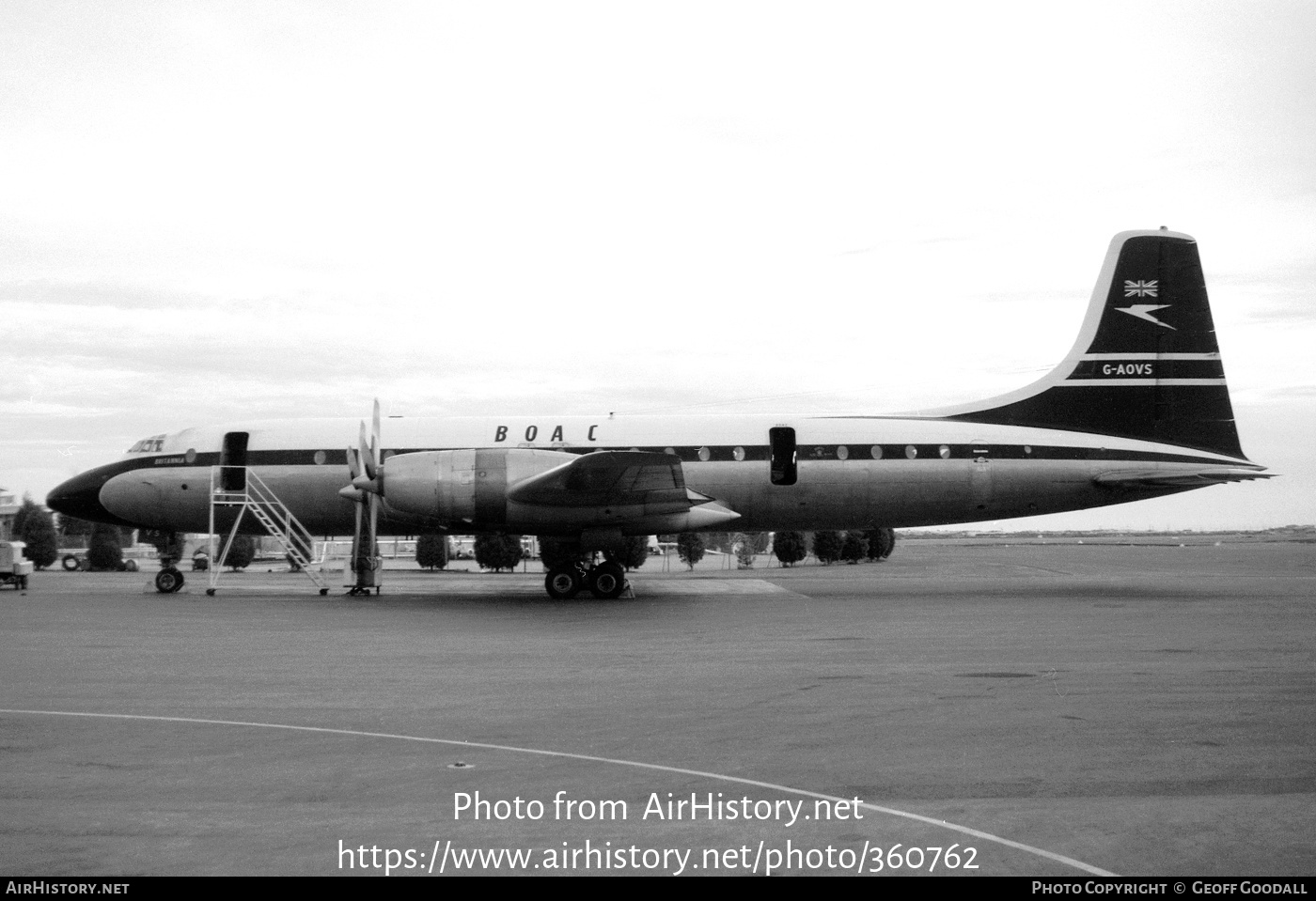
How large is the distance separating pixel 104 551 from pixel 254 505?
22.9m

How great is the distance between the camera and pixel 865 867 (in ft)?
18.1

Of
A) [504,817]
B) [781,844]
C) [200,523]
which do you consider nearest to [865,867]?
[781,844]

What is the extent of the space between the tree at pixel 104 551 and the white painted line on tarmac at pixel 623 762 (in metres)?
38.2

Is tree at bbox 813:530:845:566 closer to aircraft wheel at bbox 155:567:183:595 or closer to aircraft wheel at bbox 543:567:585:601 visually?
aircraft wheel at bbox 543:567:585:601

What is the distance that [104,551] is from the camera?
144 ft

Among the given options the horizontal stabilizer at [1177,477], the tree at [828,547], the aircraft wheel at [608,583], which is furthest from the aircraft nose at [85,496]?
the tree at [828,547]

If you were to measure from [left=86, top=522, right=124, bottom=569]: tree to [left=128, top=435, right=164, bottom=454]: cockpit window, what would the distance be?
19.7m

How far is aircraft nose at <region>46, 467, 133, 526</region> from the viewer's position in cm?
2664

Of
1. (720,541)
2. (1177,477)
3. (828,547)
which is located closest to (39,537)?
(828,547)

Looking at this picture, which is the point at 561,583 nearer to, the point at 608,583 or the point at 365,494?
the point at 608,583

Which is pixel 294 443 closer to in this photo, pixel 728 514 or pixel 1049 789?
pixel 728 514

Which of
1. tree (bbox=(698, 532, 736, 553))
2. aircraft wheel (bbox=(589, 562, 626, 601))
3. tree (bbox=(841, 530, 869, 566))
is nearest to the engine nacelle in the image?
aircraft wheel (bbox=(589, 562, 626, 601))
